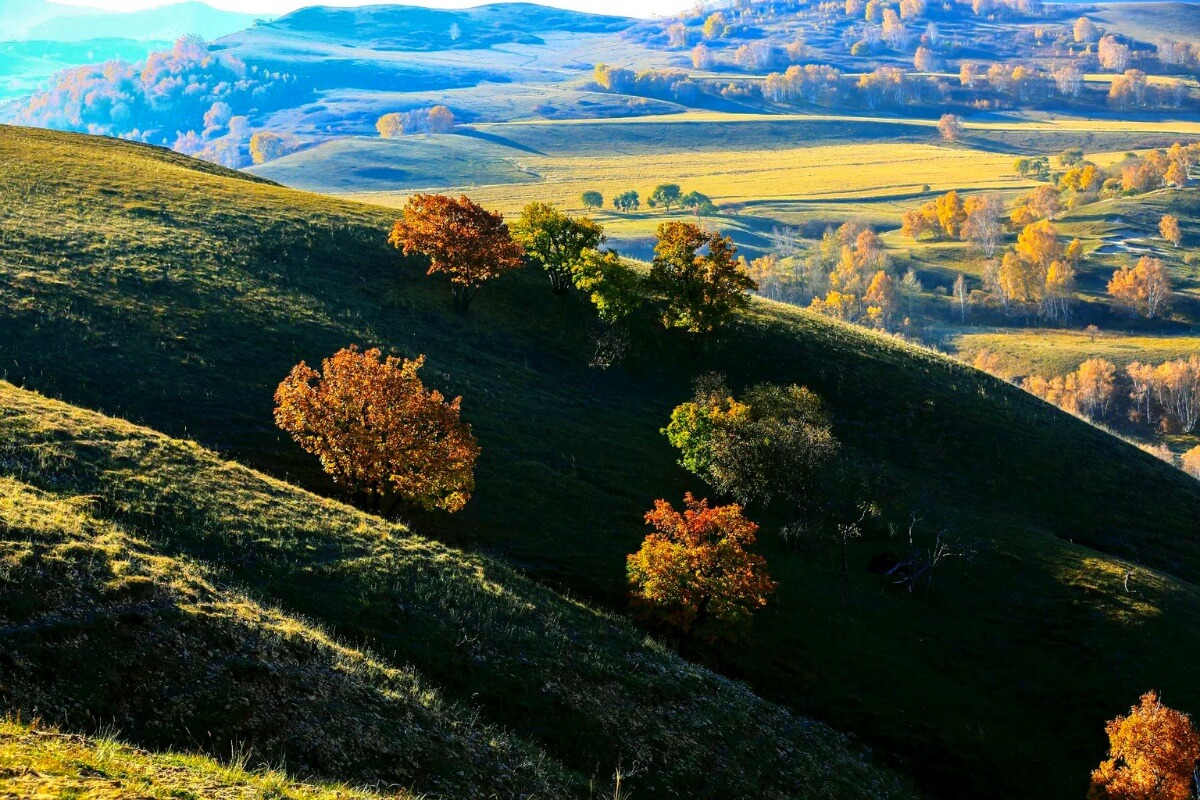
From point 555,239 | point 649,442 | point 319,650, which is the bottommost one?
point 649,442

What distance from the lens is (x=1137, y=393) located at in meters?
186

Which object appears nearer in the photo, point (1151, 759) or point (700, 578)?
point (1151, 759)

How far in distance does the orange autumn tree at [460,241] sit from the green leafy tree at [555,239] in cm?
516

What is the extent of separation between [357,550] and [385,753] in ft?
53.2

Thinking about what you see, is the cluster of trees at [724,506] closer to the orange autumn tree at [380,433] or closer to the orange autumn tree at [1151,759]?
the orange autumn tree at [380,433]

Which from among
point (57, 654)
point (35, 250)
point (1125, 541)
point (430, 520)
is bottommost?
point (1125, 541)

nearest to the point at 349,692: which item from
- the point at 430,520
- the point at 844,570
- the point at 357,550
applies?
the point at 357,550

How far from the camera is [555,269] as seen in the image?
92.6 meters

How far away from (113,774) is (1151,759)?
4655cm

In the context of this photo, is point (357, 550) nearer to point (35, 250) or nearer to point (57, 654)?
point (57, 654)

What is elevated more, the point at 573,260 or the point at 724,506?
the point at 573,260

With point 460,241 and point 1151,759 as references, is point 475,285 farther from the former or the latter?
point 1151,759

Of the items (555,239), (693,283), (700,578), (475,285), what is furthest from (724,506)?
(555,239)

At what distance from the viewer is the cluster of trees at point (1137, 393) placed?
18162cm
